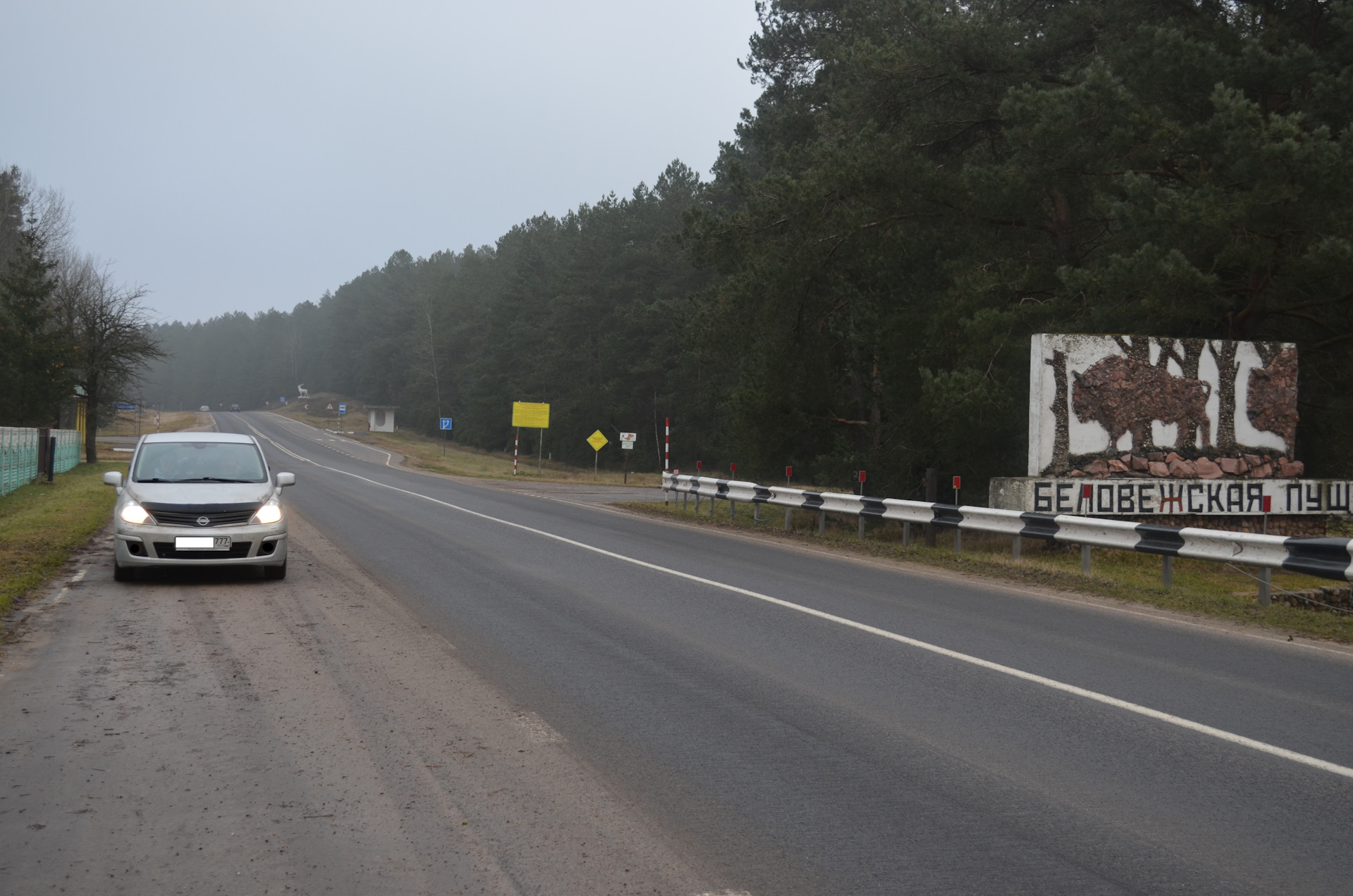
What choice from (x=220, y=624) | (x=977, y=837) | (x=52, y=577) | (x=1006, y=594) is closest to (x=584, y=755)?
(x=977, y=837)

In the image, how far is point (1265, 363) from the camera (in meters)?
20.4

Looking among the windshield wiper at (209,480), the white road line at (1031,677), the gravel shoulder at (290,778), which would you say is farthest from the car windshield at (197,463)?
the white road line at (1031,677)

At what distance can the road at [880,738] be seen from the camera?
14.1 ft

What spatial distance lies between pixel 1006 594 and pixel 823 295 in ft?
52.3

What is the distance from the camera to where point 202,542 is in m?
11.6

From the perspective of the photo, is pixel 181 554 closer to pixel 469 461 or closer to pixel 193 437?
pixel 193 437

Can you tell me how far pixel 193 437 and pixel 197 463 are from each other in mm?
848

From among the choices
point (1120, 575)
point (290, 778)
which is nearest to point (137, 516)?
point (290, 778)

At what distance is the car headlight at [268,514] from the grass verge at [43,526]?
2.31 meters

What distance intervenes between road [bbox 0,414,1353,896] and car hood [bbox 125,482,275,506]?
41.3 inches

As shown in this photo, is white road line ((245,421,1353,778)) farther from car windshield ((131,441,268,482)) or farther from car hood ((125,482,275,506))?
car windshield ((131,441,268,482))

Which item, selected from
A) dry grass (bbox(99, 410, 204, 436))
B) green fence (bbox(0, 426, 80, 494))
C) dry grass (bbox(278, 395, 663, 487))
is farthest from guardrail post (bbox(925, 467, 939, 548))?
dry grass (bbox(99, 410, 204, 436))

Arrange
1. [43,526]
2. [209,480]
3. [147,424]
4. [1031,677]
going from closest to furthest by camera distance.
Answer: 1. [1031,677]
2. [209,480]
3. [43,526]
4. [147,424]

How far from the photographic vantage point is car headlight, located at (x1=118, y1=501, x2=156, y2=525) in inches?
456
